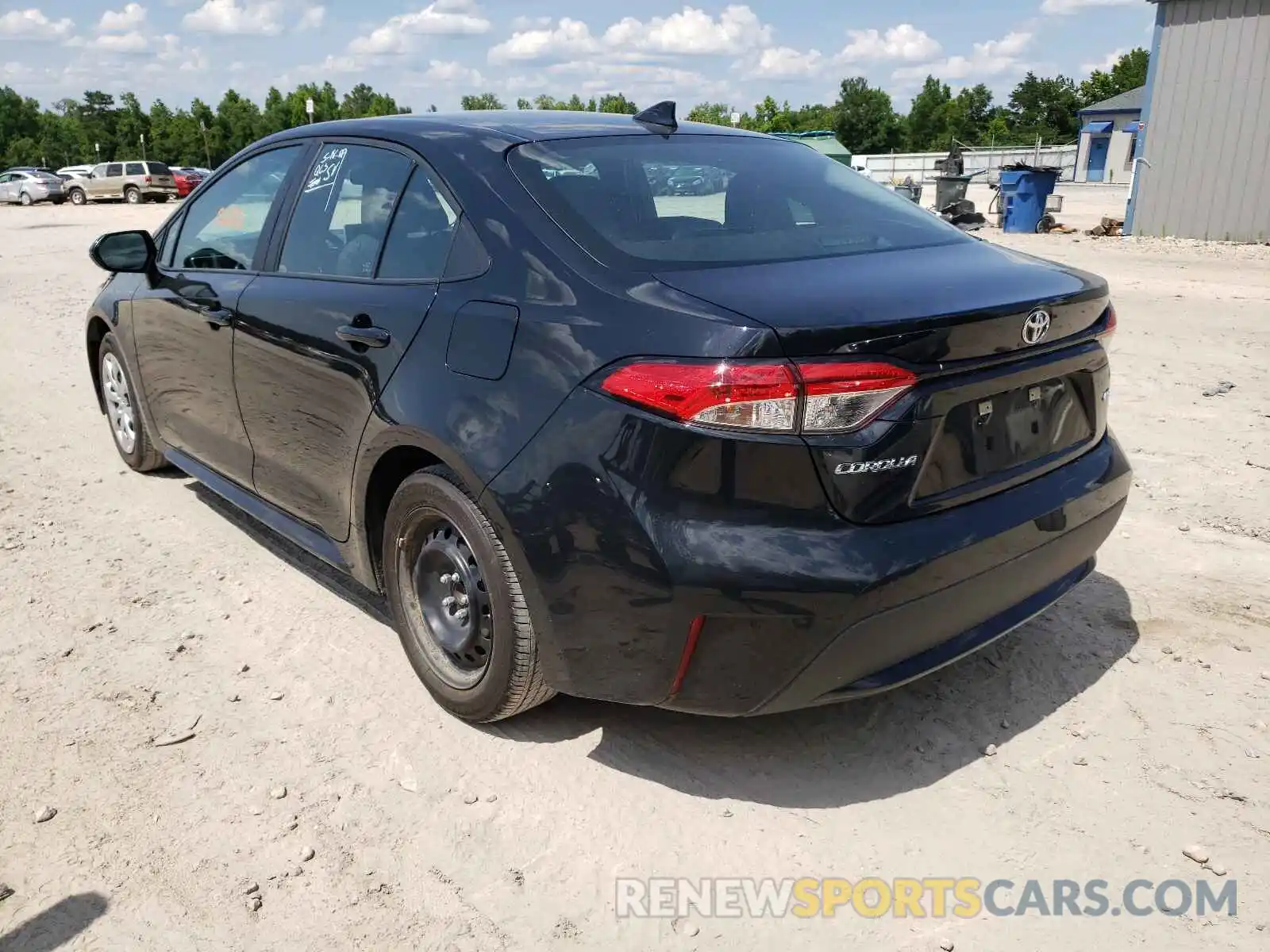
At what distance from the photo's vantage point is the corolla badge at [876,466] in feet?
7.61

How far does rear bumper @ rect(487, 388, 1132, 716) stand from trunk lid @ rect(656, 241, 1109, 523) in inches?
3.2

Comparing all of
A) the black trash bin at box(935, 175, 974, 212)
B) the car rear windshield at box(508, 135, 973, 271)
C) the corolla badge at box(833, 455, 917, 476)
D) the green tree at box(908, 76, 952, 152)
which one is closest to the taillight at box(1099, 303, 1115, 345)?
the car rear windshield at box(508, 135, 973, 271)

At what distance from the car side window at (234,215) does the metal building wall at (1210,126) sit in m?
16.5

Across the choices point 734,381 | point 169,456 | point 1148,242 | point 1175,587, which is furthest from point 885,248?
point 1148,242

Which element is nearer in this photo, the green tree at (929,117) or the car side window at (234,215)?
the car side window at (234,215)

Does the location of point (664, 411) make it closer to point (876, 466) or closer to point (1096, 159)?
point (876, 466)

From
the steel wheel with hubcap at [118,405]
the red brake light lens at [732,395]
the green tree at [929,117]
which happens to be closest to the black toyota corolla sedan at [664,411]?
the red brake light lens at [732,395]

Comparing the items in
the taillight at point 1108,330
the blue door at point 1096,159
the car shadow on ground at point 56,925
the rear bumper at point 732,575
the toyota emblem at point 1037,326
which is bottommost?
the blue door at point 1096,159

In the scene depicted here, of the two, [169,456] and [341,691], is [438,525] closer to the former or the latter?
[341,691]

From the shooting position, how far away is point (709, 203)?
3.17 meters

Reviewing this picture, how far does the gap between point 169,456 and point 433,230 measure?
8.16 ft

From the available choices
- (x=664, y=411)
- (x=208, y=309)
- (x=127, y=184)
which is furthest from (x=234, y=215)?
(x=127, y=184)

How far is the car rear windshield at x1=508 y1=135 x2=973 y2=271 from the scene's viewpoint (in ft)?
9.05

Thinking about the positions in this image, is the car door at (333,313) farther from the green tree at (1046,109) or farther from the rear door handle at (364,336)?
the green tree at (1046,109)
